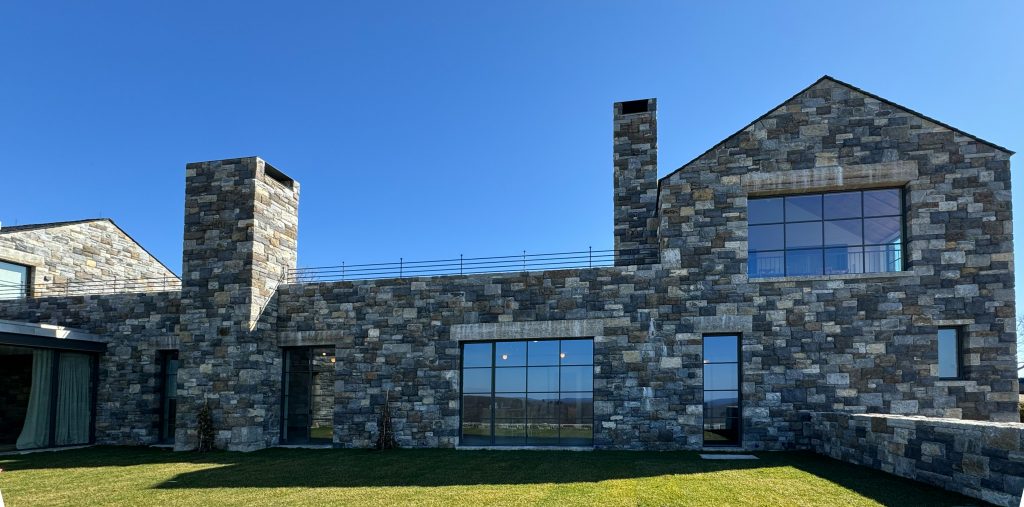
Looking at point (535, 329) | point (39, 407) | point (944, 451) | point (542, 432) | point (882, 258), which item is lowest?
point (542, 432)

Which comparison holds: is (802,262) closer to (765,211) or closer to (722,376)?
(765,211)

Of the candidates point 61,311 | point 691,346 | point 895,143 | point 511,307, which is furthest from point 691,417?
point 61,311

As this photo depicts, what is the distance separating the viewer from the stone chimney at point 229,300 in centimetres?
1581

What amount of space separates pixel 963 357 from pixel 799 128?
595 cm

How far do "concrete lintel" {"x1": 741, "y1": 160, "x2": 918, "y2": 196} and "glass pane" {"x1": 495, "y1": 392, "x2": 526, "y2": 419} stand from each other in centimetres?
729

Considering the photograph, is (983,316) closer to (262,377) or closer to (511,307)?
(511,307)

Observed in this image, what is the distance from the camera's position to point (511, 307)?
15555 mm

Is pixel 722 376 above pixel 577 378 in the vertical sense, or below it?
above

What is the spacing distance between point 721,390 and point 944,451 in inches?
217

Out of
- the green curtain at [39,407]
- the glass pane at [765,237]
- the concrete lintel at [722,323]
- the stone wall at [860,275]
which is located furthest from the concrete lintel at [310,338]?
the glass pane at [765,237]

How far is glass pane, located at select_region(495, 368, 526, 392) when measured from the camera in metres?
15.5

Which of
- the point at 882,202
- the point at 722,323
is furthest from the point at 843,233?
the point at 722,323

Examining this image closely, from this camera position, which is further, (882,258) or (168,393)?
(168,393)

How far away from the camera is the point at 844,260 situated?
14.2 m
